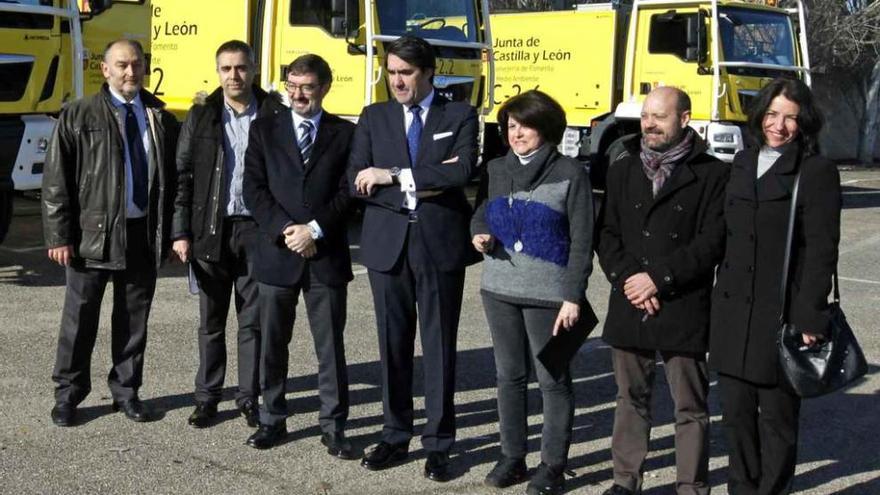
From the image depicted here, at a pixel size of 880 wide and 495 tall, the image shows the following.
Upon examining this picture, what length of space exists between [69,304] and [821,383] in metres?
3.55

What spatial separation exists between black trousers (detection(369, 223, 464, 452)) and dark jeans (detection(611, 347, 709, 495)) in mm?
782

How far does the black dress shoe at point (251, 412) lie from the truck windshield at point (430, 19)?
722cm

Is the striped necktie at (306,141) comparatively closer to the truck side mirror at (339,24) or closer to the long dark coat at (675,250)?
the long dark coat at (675,250)

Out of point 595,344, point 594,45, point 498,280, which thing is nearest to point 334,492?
point 498,280

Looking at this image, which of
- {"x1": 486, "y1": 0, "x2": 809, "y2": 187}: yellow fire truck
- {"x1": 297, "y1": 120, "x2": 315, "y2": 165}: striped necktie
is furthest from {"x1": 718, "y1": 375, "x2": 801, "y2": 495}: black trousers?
{"x1": 486, "y1": 0, "x2": 809, "y2": 187}: yellow fire truck

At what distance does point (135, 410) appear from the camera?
6.01 metres

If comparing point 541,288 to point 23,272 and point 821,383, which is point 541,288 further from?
point 23,272

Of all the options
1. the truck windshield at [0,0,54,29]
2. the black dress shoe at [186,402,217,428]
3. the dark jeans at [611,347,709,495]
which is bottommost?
the black dress shoe at [186,402,217,428]

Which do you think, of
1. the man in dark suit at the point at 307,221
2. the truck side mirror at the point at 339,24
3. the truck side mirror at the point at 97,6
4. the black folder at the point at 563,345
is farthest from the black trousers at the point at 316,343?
the truck side mirror at the point at 339,24

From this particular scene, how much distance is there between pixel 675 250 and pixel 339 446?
1.83 m

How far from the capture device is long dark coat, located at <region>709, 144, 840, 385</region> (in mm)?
4457

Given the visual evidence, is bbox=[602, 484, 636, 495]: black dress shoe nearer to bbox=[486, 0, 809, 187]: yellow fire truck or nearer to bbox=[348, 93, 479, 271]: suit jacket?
bbox=[348, 93, 479, 271]: suit jacket

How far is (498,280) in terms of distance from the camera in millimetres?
5094

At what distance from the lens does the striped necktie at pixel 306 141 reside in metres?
5.54
